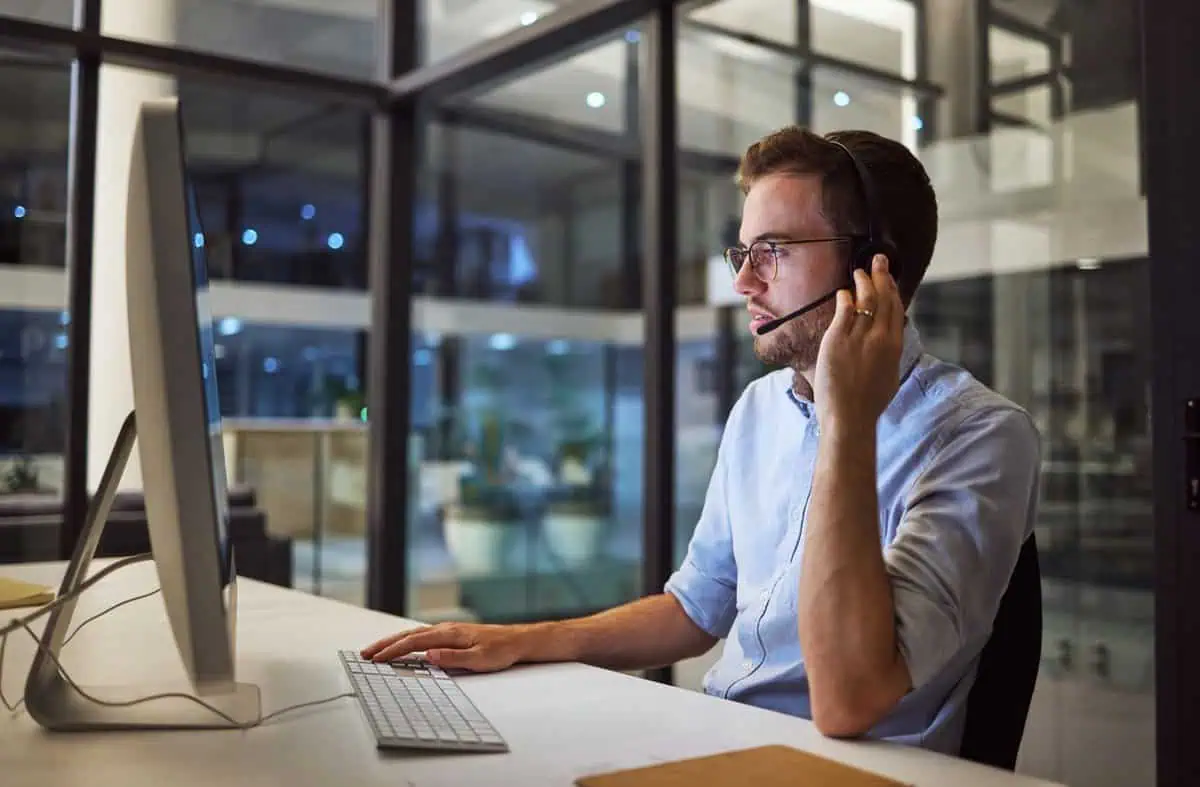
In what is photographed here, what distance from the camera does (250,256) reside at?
450 centimetres

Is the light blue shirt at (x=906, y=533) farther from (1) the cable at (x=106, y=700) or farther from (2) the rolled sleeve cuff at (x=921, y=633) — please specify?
(1) the cable at (x=106, y=700)

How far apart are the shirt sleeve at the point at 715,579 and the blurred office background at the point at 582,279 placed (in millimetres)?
678

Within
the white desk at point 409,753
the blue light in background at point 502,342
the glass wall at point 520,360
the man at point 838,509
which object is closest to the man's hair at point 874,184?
the man at point 838,509

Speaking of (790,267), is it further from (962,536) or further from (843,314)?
(962,536)

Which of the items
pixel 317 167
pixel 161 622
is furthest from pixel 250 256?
pixel 161 622

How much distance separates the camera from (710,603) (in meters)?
1.73

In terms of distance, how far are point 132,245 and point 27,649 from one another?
90 cm

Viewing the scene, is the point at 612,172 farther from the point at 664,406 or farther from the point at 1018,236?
the point at 1018,236

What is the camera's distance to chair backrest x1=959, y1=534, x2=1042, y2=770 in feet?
4.16

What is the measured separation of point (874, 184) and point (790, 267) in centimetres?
15

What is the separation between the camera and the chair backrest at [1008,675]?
1.27 meters

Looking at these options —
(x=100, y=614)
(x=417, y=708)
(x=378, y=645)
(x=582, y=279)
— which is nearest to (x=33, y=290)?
(x=582, y=279)

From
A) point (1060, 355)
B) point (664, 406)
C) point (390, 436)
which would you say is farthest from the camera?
point (390, 436)

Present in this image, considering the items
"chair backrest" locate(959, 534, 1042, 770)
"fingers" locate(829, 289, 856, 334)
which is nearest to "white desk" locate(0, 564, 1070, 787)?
"chair backrest" locate(959, 534, 1042, 770)
